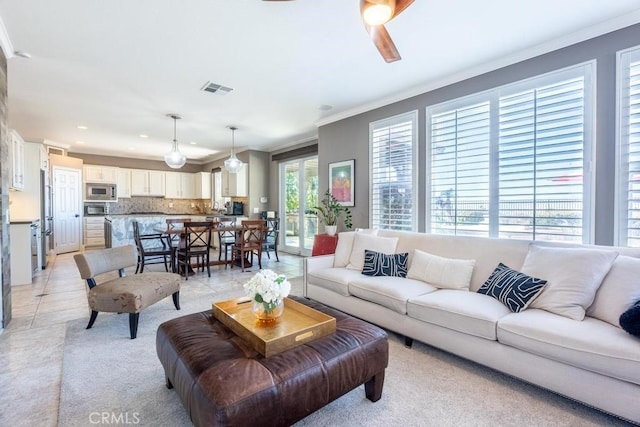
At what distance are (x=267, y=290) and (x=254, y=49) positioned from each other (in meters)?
2.36

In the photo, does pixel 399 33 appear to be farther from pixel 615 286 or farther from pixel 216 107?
pixel 216 107

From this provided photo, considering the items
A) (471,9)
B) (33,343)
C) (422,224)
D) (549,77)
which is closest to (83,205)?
(33,343)

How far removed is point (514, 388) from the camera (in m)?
1.93

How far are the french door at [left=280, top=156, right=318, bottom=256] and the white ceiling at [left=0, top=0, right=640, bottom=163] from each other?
215cm

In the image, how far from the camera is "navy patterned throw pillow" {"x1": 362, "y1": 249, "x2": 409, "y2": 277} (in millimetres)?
3010

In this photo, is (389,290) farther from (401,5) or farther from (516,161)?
(401,5)

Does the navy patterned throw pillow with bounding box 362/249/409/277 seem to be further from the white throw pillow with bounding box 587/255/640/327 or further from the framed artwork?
the framed artwork

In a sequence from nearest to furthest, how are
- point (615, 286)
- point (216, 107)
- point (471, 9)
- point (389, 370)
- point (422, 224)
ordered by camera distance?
point (615, 286), point (389, 370), point (471, 9), point (422, 224), point (216, 107)

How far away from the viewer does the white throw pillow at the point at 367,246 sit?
328 cm

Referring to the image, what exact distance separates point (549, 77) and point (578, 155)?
Answer: 2.62 ft

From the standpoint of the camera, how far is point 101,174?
8117mm

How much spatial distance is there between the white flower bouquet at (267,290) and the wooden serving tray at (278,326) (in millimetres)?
133

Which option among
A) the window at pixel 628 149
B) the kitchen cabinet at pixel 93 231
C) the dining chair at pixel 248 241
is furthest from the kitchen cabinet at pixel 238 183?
the window at pixel 628 149

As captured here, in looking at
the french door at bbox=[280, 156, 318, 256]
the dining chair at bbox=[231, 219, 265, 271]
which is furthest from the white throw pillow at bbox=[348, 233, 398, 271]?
the french door at bbox=[280, 156, 318, 256]
